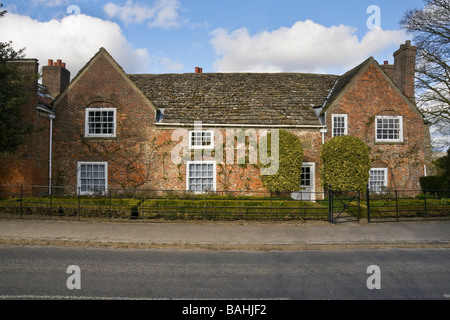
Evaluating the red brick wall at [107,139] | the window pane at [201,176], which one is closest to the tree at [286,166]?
the window pane at [201,176]

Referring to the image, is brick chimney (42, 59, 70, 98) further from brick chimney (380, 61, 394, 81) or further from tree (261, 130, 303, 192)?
brick chimney (380, 61, 394, 81)

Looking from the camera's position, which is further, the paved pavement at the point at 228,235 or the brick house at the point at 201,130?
the brick house at the point at 201,130

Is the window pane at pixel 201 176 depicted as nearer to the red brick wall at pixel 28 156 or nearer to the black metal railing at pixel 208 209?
the black metal railing at pixel 208 209

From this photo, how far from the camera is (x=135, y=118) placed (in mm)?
17891

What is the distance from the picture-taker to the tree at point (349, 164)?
15.9 meters

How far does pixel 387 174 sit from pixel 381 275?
13676 millimetres

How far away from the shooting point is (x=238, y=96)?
66.2 ft

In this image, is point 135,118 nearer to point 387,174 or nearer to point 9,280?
point 9,280

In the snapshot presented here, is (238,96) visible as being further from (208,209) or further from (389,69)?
(389,69)

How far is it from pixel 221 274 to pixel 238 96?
14.9m

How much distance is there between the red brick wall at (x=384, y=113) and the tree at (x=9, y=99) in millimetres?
16829

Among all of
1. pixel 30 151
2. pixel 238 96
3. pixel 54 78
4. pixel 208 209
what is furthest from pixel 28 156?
pixel 238 96

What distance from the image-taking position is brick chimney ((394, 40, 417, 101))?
20.2 metres

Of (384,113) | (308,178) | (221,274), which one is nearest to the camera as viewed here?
(221,274)
